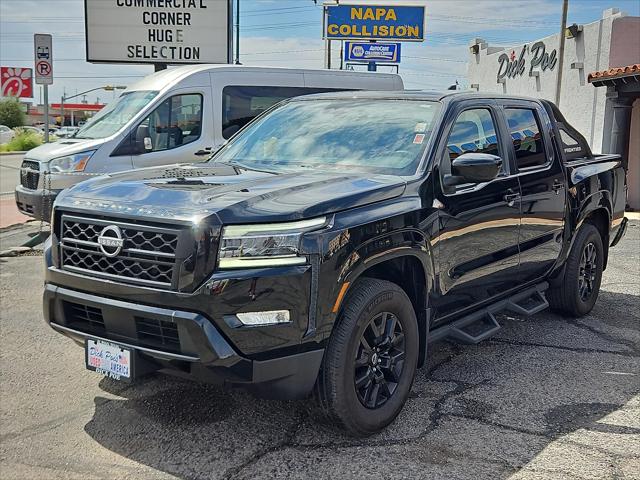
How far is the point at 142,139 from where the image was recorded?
32.3 ft

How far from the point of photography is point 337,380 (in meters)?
3.55

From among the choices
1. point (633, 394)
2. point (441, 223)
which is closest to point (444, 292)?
point (441, 223)

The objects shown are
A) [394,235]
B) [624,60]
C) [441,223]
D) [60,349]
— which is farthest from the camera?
[624,60]

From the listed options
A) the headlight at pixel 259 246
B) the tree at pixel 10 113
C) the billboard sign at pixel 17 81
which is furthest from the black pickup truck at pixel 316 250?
the tree at pixel 10 113

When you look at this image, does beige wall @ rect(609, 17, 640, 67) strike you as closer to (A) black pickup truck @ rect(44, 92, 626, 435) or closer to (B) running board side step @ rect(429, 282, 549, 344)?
(B) running board side step @ rect(429, 282, 549, 344)

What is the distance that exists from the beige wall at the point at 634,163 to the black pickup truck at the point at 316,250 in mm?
11789

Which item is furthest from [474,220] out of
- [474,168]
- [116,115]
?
[116,115]

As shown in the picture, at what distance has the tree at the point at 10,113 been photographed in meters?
62.0

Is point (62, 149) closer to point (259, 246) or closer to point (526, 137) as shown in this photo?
point (526, 137)

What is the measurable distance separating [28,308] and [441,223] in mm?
4022

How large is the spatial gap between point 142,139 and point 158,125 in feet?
1.08

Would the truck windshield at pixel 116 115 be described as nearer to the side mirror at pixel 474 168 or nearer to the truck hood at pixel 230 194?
the truck hood at pixel 230 194

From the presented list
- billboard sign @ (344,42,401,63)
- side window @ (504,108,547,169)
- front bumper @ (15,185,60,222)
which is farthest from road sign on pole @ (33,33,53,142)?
billboard sign @ (344,42,401,63)

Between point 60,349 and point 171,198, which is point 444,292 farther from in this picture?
point 60,349
